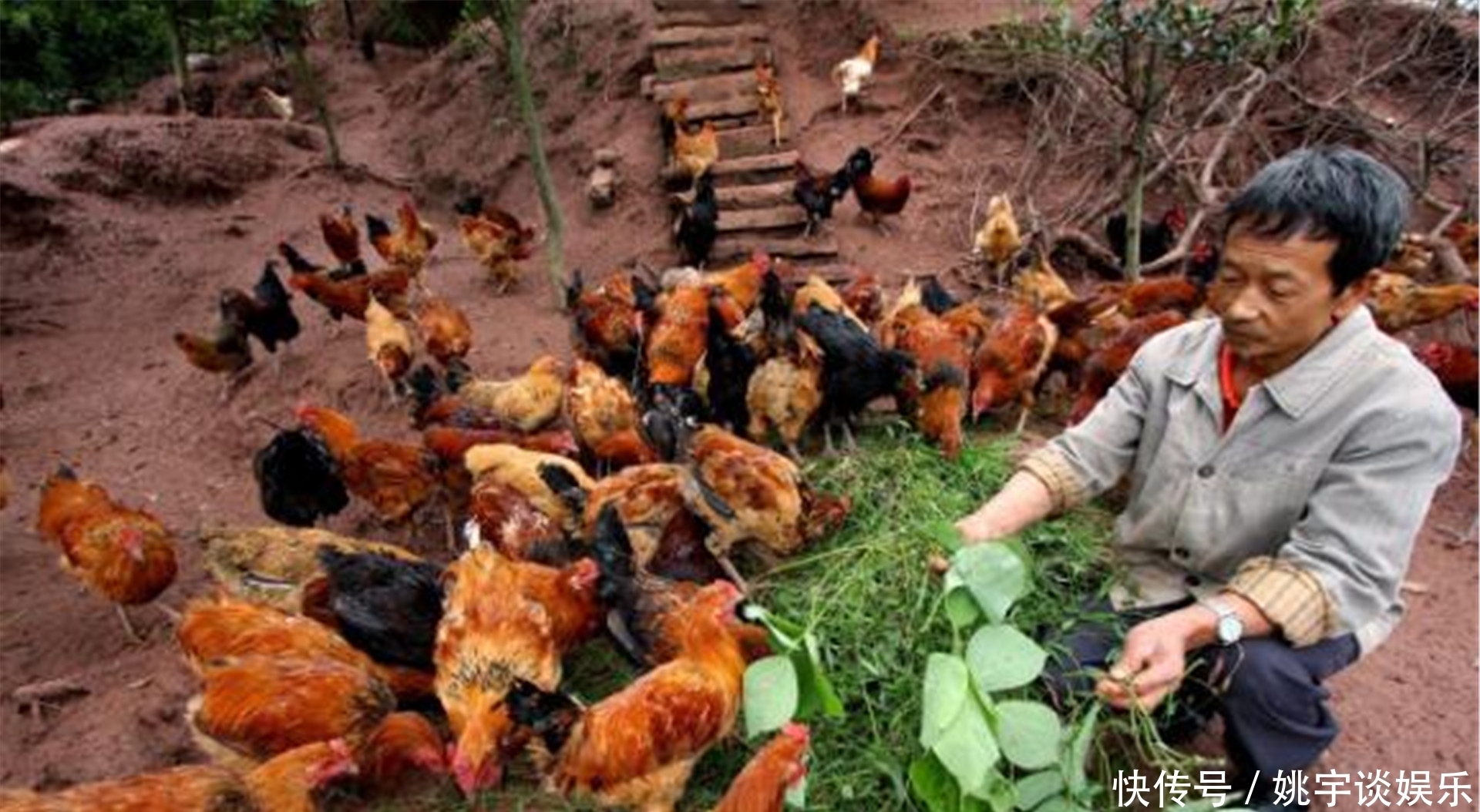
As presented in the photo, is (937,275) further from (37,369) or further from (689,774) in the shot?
(37,369)

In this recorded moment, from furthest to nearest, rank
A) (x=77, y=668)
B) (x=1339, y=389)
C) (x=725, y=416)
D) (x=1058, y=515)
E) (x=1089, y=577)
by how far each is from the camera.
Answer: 1. (x=725, y=416)
2. (x=77, y=668)
3. (x=1058, y=515)
4. (x=1089, y=577)
5. (x=1339, y=389)

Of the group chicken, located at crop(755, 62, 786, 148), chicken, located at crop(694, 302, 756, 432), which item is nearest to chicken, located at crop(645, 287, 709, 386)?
chicken, located at crop(694, 302, 756, 432)

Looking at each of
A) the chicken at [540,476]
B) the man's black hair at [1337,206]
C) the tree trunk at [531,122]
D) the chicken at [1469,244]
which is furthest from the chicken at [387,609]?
the chicken at [1469,244]

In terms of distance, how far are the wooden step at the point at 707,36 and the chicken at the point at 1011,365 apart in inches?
264

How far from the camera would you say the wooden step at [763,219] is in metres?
8.25

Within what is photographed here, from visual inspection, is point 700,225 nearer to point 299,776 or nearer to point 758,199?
point 758,199

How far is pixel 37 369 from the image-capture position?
766 centimetres

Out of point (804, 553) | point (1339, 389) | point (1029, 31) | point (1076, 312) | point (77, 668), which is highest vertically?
point (1029, 31)

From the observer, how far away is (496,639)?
3096 mm

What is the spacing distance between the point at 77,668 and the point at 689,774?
10.4ft

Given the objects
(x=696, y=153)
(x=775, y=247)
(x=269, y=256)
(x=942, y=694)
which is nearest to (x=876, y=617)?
(x=942, y=694)

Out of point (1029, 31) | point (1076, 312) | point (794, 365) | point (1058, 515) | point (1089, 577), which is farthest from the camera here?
point (1029, 31)

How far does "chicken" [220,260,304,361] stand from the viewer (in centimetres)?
663

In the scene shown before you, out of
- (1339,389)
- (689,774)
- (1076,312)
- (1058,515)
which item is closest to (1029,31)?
(1076,312)
